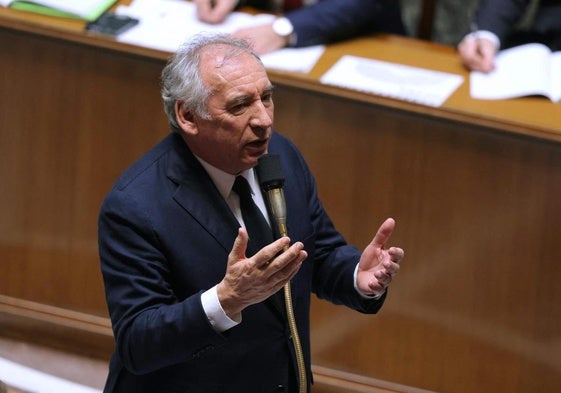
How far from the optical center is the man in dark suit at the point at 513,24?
2678 mm

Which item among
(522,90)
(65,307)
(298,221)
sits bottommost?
(65,307)

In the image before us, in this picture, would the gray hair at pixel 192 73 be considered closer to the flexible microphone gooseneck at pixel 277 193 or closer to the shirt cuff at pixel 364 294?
the flexible microphone gooseneck at pixel 277 193

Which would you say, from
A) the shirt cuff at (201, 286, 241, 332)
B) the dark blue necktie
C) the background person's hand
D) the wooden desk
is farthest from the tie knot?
the background person's hand

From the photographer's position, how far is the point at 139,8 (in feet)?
9.02

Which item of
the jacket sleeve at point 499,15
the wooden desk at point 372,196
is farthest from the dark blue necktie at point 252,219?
the jacket sleeve at point 499,15

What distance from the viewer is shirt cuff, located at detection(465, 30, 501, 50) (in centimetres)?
262

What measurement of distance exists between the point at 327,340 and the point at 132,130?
0.60 meters

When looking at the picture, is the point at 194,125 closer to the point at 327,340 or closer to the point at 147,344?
the point at 147,344

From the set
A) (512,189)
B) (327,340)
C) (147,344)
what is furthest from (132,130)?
(147,344)

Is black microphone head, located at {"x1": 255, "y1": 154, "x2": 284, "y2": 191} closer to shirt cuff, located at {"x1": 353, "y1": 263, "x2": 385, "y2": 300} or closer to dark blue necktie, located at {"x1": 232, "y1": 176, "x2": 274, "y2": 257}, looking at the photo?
dark blue necktie, located at {"x1": 232, "y1": 176, "x2": 274, "y2": 257}

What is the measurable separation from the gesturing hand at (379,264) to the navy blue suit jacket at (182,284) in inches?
1.6

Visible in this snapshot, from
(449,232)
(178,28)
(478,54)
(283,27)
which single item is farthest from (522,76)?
(178,28)

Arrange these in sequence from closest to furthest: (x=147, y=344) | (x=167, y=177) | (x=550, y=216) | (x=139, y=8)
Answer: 1. (x=147, y=344)
2. (x=167, y=177)
3. (x=550, y=216)
4. (x=139, y=8)

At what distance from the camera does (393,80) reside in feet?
8.17
